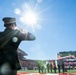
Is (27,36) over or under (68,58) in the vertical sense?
under

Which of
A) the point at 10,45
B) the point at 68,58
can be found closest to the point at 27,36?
the point at 10,45

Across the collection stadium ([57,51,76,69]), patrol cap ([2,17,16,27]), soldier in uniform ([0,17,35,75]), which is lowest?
soldier in uniform ([0,17,35,75])

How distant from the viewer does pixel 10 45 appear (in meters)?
4.85

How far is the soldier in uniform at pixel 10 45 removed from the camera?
4727mm

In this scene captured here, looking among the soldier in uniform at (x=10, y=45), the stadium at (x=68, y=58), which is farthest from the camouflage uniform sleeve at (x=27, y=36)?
the stadium at (x=68, y=58)

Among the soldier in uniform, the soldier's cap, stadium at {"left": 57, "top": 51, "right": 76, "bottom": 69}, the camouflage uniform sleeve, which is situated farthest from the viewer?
stadium at {"left": 57, "top": 51, "right": 76, "bottom": 69}

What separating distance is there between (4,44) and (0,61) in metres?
0.31

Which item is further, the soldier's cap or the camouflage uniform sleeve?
the soldier's cap

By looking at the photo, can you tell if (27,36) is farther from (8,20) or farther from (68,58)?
(68,58)

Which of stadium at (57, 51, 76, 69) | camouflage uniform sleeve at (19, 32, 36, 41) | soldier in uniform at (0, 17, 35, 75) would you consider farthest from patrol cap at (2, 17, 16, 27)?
stadium at (57, 51, 76, 69)

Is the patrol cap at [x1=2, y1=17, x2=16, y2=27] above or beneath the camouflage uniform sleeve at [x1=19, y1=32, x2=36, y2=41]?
above

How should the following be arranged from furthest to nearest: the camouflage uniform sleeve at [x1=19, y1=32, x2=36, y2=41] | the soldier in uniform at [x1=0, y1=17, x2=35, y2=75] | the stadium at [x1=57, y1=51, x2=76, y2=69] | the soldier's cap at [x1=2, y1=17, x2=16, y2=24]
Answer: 1. the stadium at [x1=57, y1=51, x2=76, y2=69]
2. the soldier's cap at [x1=2, y1=17, x2=16, y2=24]
3. the camouflage uniform sleeve at [x1=19, y1=32, x2=36, y2=41]
4. the soldier in uniform at [x1=0, y1=17, x2=35, y2=75]

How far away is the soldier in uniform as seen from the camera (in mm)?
4727

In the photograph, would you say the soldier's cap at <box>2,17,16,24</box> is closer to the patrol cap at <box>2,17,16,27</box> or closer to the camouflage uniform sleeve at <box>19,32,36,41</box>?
the patrol cap at <box>2,17,16,27</box>
